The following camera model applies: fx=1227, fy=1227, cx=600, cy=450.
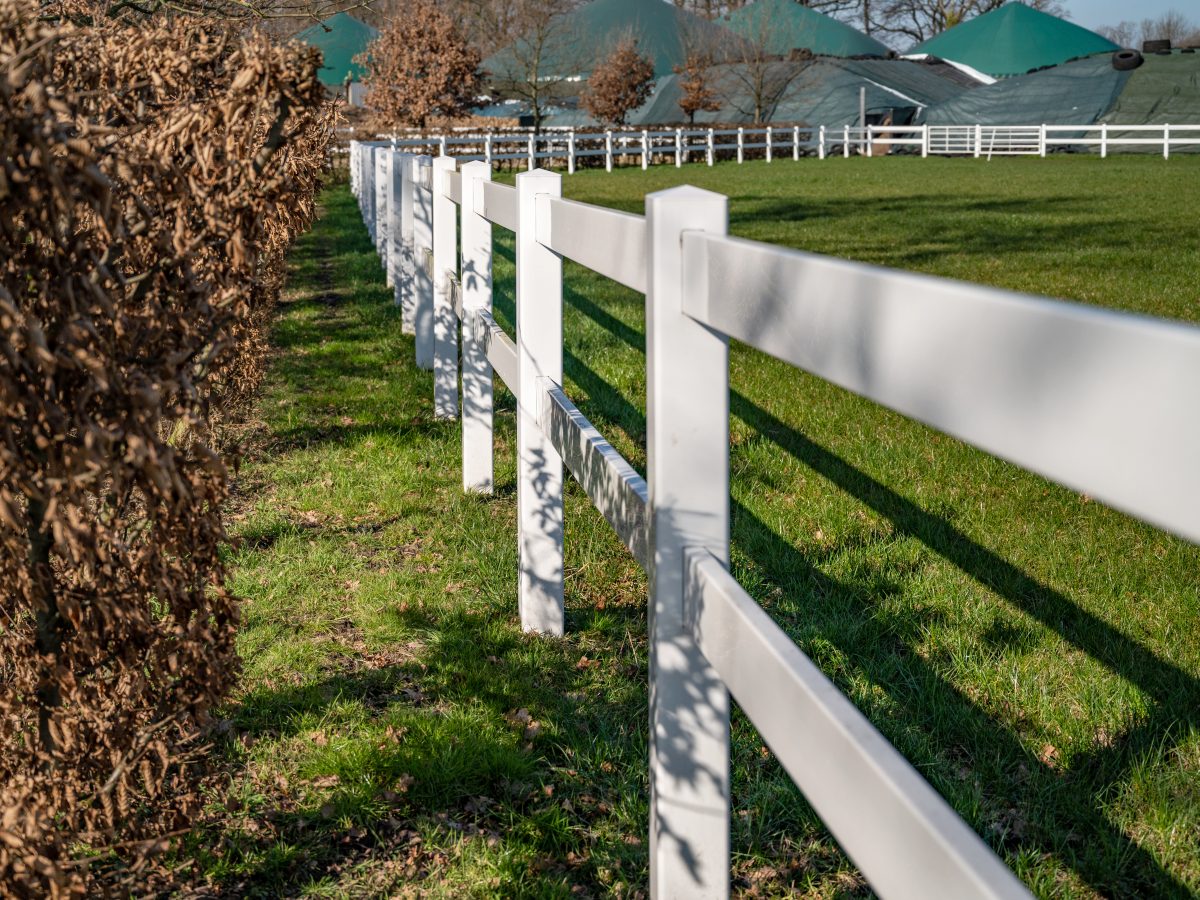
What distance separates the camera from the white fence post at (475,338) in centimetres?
554

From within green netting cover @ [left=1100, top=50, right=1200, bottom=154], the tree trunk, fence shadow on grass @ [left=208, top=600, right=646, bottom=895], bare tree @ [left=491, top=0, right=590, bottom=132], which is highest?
bare tree @ [left=491, top=0, right=590, bottom=132]

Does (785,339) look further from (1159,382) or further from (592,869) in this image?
(592,869)

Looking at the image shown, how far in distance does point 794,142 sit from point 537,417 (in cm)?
4165

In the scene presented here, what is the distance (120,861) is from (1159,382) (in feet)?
9.13

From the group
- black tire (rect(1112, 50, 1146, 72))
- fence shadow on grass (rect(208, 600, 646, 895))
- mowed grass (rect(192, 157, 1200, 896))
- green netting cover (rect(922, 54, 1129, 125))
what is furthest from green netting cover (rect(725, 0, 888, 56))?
fence shadow on grass (rect(208, 600, 646, 895))

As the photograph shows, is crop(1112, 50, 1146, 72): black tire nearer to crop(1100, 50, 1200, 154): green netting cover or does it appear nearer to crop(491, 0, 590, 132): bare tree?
crop(1100, 50, 1200, 154): green netting cover

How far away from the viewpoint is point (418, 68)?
1574 inches

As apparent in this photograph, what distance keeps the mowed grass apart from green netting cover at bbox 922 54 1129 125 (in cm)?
4064

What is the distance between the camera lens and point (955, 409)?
128 centimetres

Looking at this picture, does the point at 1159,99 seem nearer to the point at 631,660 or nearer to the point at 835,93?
the point at 835,93

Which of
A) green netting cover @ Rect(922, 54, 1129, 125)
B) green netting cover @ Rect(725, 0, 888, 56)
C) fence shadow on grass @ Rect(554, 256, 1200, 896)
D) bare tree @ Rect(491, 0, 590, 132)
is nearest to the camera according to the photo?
fence shadow on grass @ Rect(554, 256, 1200, 896)

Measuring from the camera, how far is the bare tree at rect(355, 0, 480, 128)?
129 feet

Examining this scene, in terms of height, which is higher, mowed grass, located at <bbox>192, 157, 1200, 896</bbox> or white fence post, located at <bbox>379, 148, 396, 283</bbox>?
white fence post, located at <bbox>379, 148, 396, 283</bbox>

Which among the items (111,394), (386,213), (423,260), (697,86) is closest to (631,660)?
(111,394)
